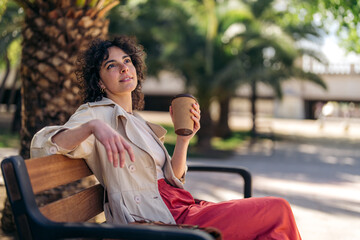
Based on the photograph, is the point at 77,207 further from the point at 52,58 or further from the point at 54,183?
the point at 52,58

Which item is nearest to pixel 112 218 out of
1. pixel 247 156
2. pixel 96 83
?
pixel 96 83

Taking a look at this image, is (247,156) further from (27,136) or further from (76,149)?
(76,149)

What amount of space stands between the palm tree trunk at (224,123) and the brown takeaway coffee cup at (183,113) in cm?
1399

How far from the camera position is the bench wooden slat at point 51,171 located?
63.7 inches

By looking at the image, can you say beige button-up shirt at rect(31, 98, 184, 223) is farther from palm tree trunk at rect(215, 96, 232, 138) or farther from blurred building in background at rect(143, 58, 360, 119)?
blurred building in background at rect(143, 58, 360, 119)

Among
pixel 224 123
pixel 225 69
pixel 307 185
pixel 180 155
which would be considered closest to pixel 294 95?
pixel 224 123

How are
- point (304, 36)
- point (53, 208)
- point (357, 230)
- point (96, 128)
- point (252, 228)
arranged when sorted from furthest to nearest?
point (304, 36), point (357, 230), point (252, 228), point (53, 208), point (96, 128)

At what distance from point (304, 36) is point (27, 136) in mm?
12885

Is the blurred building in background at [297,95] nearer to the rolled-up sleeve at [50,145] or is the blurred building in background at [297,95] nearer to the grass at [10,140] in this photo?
the grass at [10,140]

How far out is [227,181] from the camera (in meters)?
6.89

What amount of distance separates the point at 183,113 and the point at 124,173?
380mm

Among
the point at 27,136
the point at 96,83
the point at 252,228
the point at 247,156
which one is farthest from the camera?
the point at 247,156

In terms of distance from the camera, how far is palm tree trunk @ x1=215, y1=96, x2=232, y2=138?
1603 centimetres

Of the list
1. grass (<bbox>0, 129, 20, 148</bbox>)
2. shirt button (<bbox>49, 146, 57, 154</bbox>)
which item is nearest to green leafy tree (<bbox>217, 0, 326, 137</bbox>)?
grass (<bbox>0, 129, 20, 148</bbox>)
